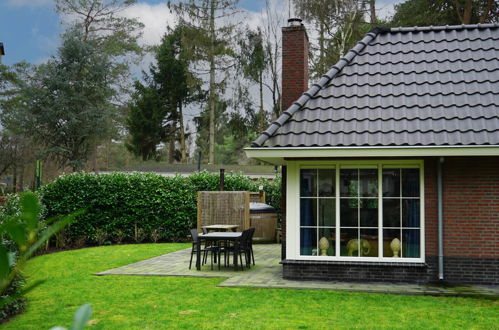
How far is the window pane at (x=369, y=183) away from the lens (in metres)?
9.92

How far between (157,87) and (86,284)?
2907cm

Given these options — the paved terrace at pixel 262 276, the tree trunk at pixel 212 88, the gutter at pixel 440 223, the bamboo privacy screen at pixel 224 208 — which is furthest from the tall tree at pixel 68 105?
the gutter at pixel 440 223

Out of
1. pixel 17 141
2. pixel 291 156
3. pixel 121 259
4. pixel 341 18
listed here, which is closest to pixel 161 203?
pixel 121 259

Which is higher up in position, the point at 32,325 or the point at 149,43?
the point at 149,43

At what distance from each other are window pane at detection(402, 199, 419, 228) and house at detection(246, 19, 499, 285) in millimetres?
18

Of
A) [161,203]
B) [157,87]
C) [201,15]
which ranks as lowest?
[161,203]

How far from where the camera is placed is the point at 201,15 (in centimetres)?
3388

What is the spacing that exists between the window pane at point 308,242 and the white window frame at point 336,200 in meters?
0.08

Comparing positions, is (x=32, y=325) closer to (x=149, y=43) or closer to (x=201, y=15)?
(x=201, y=15)

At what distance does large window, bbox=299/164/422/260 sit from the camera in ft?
32.3

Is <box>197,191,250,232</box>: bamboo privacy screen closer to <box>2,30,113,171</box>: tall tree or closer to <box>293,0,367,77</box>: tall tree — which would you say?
<box>293,0,367,77</box>: tall tree

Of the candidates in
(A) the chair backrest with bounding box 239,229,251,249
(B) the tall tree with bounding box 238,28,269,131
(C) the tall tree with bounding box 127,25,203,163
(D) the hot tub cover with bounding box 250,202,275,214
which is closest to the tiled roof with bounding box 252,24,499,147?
(A) the chair backrest with bounding box 239,229,251,249

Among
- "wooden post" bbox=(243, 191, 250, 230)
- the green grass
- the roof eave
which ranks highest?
the roof eave

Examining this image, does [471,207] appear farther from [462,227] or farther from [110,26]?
[110,26]
